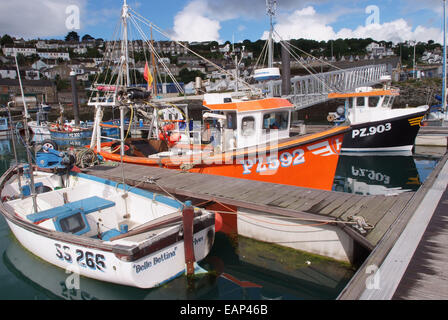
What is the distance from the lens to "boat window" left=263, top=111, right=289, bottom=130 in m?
9.84

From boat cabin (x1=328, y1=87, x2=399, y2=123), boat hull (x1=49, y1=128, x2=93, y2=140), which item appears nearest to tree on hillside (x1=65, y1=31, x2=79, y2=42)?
boat hull (x1=49, y1=128, x2=93, y2=140)

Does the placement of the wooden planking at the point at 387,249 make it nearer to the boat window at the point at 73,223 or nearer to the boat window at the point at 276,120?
the boat window at the point at 276,120

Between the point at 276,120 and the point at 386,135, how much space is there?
9318mm

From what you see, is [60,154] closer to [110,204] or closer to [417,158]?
[110,204]

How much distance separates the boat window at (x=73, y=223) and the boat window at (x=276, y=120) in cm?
565

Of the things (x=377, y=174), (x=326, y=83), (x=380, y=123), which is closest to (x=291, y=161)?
(x=377, y=174)

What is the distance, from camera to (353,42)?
12169 cm

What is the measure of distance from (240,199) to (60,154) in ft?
17.4

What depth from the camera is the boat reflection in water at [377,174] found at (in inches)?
492

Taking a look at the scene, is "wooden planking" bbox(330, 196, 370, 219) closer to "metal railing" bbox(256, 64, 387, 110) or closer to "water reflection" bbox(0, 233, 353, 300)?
"water reflection" bbox(0, 233, 353, 300)

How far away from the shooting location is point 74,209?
659 cm

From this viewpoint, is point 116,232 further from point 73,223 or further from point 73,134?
point 73,134
